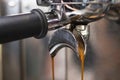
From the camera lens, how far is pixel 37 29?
491 millimetres

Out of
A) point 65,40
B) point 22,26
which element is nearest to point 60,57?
point 65,40

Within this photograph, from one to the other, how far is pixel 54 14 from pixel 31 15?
95 mm

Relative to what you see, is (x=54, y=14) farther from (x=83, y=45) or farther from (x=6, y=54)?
(x=6, y=54)

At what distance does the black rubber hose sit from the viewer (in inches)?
17.8

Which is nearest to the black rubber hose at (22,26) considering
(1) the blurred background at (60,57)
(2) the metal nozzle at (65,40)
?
(2) the metal nozzle at (65,40)

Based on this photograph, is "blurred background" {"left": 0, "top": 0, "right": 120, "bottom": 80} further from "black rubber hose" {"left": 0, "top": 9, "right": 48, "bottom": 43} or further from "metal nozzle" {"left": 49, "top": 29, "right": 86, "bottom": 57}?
"black rubber hose" {"left": 0, "top": 9, "right": 48, "bottom": 43}

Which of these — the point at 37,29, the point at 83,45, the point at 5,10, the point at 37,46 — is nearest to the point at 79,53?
the point at 83,45

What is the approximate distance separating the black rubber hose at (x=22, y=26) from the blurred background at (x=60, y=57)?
0.88ft

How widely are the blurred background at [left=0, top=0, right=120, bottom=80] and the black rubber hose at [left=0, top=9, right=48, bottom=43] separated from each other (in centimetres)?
27

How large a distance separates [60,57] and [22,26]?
1.11 ft

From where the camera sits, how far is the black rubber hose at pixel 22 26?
1.48 ft

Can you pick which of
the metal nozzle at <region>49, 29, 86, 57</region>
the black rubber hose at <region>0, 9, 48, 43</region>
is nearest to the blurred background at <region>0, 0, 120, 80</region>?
the metal nozzle at <region>49, 29, 86, 57</region>

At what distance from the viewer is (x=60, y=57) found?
31.1 inches

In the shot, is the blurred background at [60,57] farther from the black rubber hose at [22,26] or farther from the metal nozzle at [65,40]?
the black rubber hose at [22,26]
